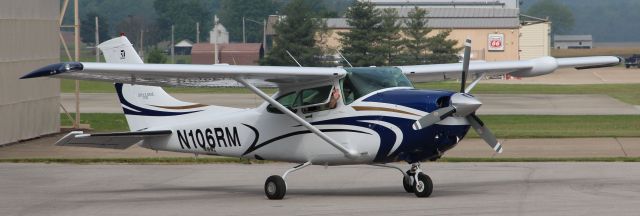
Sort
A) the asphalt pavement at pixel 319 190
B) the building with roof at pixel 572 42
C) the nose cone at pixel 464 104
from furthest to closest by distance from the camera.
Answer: the building with roof at pixel 572 42
the nose cone at pixel 464 104
the asphalt pavement at pixel 319 190

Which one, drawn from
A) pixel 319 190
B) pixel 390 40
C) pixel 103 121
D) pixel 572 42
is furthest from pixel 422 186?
pixel 572 42

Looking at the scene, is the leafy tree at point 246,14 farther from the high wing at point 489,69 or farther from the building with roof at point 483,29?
the high wing at point 489,69

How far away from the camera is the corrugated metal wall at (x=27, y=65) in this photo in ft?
96.2

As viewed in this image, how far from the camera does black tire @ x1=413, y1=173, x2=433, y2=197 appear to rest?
58.9 ft

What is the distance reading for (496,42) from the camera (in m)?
94.2

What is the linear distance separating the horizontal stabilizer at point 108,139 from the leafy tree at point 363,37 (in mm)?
54384

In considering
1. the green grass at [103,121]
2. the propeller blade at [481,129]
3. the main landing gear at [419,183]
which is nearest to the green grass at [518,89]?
the green grass at [103,121]

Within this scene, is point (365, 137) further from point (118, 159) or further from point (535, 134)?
point (535, 134)

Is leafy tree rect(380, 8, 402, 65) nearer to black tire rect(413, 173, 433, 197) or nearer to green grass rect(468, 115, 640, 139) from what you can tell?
green grass rect(468, 115, 640, 139)

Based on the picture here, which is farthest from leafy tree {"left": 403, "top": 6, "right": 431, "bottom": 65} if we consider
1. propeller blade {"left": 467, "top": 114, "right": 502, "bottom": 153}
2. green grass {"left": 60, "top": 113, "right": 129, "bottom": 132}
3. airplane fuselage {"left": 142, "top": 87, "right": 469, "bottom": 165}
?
propeller blade {"left": 467, "top": 114, "right": 502, "bottom": 153}

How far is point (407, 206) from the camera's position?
55.5ft

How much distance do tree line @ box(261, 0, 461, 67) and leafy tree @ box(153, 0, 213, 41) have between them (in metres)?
74.8

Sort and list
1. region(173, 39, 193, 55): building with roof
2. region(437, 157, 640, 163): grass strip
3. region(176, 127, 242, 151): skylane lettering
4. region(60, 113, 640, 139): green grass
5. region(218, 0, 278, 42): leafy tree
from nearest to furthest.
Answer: region(176, 127, 242, 151): skylane lettering < region(437, 157, 640, 163): grass strip < region(60, 113, 640, 139): green grass < region(218, 0, 278, 42): leafy tree < region(173, 39, 193, 55): building with roof

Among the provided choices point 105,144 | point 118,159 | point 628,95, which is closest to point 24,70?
point 118,159
